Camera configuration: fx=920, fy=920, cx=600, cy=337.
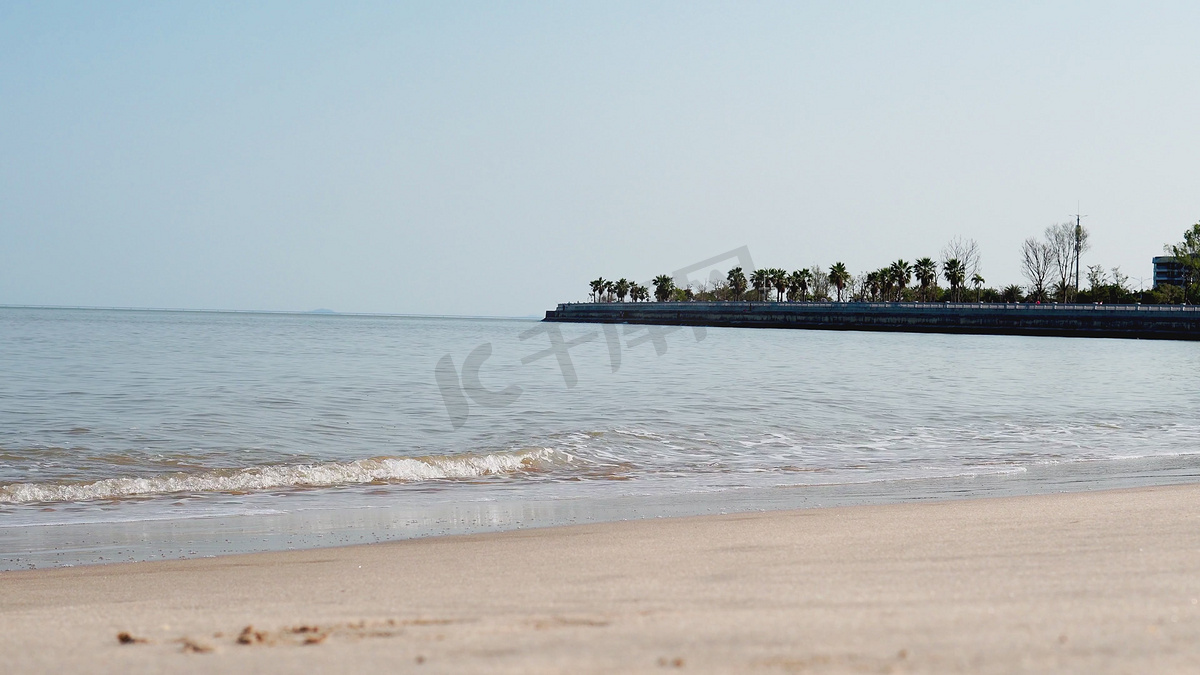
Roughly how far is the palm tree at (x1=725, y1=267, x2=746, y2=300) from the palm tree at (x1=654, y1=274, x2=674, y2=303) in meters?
18.2

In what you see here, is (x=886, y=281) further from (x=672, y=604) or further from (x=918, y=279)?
(x=672, y=604)

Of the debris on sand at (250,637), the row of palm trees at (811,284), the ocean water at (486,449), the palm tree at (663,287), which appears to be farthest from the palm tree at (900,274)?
the debris on sand at (250,637)

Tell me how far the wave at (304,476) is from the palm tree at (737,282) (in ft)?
455

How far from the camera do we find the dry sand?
2688 millimetres

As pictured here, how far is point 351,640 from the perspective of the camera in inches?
120

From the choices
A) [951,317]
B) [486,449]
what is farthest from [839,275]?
[486,449]

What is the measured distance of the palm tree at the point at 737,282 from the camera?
148750mm

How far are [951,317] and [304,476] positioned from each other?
89273mm

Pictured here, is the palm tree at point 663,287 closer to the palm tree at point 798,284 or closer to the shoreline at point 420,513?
the palm tree at point 798,284

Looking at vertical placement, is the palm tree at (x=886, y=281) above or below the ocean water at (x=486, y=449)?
above

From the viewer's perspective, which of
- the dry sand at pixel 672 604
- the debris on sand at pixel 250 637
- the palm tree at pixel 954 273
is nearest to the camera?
the dry sand at pixel 672 604

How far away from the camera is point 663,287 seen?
17050cm

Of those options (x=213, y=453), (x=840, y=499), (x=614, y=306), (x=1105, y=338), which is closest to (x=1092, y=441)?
(x=840, y=499)

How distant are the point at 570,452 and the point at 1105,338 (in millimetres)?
76888
